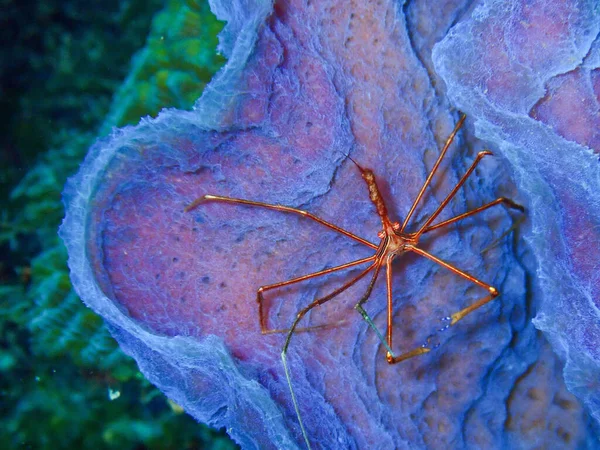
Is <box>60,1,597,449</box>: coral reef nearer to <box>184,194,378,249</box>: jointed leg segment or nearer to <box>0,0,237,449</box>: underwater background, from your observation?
<box>184,194,378,249</box>: jointed leg segment

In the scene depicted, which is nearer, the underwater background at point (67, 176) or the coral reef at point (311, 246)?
the coral reef at point (311, 246)

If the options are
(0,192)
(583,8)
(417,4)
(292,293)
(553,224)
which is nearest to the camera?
(583,8)

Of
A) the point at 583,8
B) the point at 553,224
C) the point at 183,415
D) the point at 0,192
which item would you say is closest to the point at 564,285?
the point at 553,224

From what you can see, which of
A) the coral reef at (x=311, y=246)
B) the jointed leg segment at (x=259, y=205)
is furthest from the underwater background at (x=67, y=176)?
the jointed leg segment at (x=259, y=205)

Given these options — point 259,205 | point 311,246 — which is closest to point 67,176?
point 259,205

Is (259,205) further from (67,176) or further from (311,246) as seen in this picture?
(67,176)

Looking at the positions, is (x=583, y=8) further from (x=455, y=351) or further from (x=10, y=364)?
(x=10, y=364)

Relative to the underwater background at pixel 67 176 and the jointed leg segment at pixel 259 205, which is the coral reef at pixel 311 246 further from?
the underwater background at pixel 67 176

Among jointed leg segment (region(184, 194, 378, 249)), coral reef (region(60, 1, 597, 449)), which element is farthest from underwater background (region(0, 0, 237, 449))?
jointed leg segment (region(184, 194, 378, 249))
